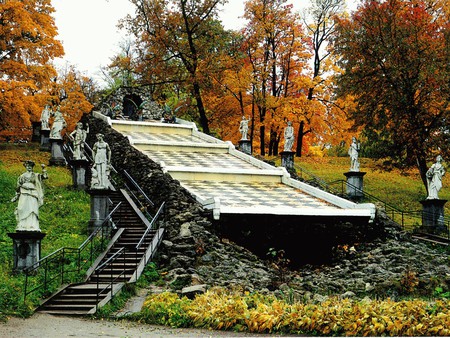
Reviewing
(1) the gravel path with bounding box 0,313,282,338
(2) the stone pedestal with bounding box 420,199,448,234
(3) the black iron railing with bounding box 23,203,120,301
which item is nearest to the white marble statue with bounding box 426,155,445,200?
(2) the stone pedestal with bounding box 420,199,448,234

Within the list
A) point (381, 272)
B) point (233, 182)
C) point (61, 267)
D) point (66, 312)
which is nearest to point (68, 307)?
point (66, 312)

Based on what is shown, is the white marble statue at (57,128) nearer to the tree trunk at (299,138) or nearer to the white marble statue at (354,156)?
the white marble statue at (354,156)

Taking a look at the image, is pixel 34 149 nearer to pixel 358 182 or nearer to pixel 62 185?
pixel 62 185

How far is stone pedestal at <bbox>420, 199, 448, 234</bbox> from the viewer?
2302cm

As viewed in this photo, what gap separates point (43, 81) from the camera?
32.6 meters

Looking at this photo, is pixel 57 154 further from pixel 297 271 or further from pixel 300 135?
pixel 300 135

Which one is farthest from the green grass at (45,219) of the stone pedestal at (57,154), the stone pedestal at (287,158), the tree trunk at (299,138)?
the tree trunk at (299,138)

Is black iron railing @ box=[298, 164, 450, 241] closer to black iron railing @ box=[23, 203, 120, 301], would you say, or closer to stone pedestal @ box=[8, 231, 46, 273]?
black iron railing @ box=[23, 203, 120, 301]

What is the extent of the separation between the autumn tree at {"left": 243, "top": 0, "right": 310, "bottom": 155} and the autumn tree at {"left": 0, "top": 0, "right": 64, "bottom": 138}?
479 inches

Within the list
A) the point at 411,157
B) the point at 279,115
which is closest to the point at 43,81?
the point at 279,115

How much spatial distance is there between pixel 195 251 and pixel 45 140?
19366mm

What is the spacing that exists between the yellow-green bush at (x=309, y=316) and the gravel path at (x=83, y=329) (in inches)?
12.7

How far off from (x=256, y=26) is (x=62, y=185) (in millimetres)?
19364

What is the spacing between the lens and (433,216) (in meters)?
23.2
